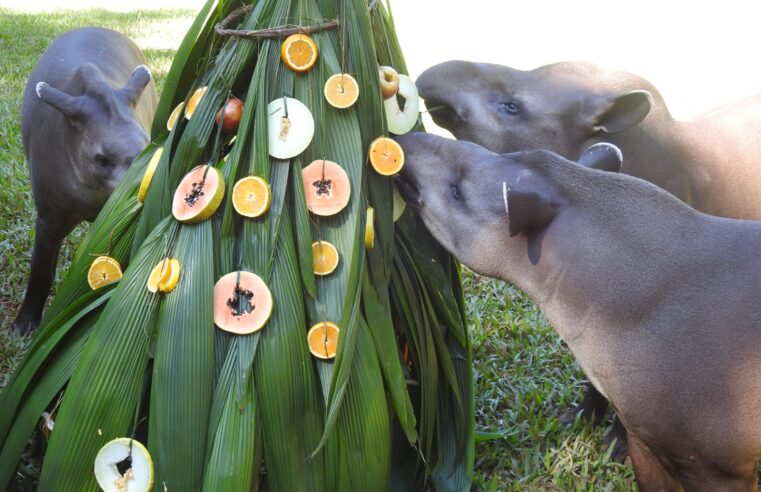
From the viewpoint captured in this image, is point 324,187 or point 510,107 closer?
point 324,187

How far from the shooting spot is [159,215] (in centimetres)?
278

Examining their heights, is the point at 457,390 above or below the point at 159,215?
below

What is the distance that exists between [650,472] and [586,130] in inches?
62.7

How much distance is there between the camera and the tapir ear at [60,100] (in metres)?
4.52

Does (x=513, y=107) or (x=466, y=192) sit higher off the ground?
(x=466, y=192)

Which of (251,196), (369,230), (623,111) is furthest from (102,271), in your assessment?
(623,111)

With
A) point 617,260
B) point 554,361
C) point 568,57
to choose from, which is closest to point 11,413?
point 617,260

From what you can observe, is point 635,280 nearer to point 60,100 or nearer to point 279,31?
point 279,31

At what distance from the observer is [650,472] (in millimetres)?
3264

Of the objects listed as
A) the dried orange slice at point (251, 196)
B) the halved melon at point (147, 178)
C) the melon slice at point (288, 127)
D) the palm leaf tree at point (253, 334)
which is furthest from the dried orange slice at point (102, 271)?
the melon slice at point (288, 127)

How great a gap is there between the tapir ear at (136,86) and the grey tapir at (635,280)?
2.43 m

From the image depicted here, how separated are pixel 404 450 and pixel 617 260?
106 centimetres

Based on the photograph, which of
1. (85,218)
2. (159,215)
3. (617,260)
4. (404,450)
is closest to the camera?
(159,215)

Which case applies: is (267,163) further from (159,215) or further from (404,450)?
(404,450)
